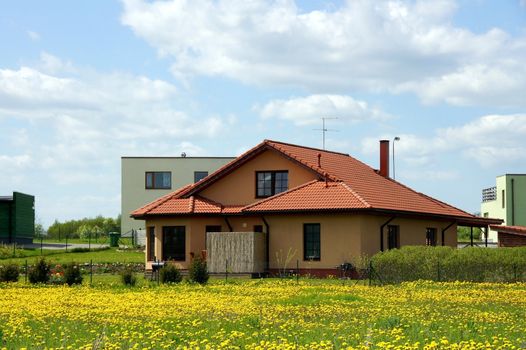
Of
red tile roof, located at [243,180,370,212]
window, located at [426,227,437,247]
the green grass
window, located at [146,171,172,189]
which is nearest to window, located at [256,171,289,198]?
red tile roof, located at [243,180,370,212]

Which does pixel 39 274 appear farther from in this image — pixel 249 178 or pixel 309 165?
pixel 309 165

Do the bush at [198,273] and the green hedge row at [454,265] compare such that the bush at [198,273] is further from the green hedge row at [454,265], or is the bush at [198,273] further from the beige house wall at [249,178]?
the beige house wall at [249,178]

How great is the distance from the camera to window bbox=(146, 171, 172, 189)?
73.4m

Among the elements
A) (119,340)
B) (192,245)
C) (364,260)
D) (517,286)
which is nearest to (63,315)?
(119,340)

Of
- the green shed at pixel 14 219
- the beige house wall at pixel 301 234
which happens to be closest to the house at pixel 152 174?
the green shed at pixel 14 219

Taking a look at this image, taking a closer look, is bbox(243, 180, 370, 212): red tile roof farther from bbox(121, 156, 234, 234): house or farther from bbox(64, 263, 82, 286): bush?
bbox(121, 156, 234, 234): house

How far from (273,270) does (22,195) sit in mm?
34526

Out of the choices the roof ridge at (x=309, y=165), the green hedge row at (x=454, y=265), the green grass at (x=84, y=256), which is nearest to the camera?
the green hedge row at (x=454, y=265)

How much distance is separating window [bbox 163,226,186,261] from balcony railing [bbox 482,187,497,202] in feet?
158

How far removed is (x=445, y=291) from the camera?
3056 cm

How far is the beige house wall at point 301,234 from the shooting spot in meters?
42.3

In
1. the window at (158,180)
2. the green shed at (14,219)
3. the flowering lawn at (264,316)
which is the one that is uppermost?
the window at (158,180)

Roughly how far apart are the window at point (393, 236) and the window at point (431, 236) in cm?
398

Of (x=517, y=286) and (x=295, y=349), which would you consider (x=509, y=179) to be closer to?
(x=517, y=286)
